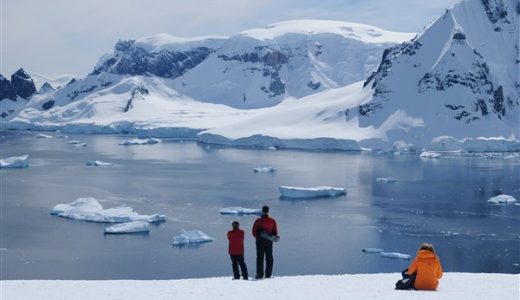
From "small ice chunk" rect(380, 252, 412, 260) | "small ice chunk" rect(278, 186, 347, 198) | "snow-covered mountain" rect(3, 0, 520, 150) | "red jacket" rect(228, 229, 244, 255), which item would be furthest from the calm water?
"snow-covered mountain" rect(3, 0, 520, 150)

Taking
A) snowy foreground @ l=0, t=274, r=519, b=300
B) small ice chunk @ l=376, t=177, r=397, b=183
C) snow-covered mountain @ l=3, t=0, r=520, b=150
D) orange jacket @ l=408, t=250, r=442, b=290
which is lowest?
small ice chunk @ l=376, t=177, r=397, b=183

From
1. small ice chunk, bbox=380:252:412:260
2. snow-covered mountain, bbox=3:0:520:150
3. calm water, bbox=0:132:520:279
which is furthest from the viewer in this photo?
snow-covered mountain, bbox=3:0:520:150

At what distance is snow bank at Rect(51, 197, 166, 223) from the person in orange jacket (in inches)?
1129

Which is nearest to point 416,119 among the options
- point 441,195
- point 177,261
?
point 441,195

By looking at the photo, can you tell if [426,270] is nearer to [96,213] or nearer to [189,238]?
[189,238]

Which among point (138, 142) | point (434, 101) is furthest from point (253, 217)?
point (434, 101)

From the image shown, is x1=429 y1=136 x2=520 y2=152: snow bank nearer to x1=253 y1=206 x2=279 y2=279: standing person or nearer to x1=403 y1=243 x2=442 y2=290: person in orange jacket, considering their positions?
x1=253 y1=206 x2=279 y2=279: standing person

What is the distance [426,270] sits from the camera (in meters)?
12.8

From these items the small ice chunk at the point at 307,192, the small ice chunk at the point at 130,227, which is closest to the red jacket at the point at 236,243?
the small ice chunk at the point at 130,227

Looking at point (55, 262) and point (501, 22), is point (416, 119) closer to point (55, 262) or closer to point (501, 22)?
point (501, 22)

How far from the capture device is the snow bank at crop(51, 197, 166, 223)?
132 ft

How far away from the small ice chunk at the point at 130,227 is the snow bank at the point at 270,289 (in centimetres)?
2239

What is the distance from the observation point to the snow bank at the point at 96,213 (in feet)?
132

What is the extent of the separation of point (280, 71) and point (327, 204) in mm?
148482
